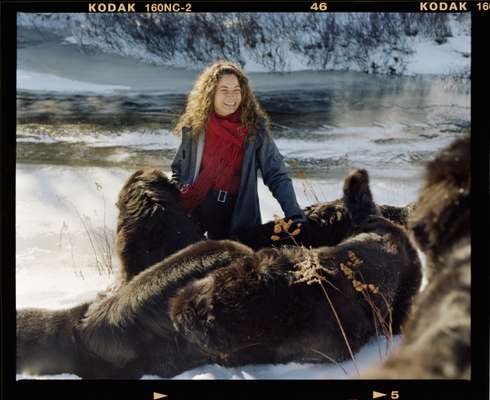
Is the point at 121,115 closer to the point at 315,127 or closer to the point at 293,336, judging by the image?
the point at 315,127

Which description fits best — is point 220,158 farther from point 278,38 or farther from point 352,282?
point 352,282

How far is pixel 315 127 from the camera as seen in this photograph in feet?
12.8

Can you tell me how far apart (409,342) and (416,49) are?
2223mm

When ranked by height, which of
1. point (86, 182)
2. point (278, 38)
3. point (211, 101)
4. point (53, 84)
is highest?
point (278, 38)

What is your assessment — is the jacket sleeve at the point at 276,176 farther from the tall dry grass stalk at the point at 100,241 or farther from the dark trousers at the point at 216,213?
the tall dry grass stalk at the point at 100,241

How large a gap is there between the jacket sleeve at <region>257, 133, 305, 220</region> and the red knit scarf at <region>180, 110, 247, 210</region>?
0.12 metres

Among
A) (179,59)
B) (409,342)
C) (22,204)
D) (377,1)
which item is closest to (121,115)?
(179,59)

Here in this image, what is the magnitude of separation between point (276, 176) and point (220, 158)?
332mm

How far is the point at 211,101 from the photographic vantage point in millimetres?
3748

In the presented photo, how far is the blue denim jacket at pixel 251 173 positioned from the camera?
3.79m

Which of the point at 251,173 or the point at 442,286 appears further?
the point at 251,173

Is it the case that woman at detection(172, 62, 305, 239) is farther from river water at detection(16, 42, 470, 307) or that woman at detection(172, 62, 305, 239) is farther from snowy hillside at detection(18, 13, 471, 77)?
snowy hillside at detection(18, 13, 471, 77)
